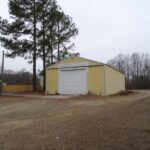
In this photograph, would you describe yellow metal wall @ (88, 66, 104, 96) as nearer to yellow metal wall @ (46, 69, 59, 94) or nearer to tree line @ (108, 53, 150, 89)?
yellow metal wall @ (46, 69, 59, 94)

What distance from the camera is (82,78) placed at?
2206 cm

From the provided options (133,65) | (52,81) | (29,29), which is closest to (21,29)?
(29,29)

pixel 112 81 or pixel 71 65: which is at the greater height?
pixel 71 65

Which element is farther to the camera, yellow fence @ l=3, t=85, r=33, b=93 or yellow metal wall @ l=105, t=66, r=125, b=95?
yellow fence @ l=3, t=85, r=33, b=93

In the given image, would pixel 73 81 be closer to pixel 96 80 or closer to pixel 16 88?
pixel 96 80

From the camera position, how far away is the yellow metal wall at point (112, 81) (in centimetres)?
2128

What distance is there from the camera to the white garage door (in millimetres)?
21984

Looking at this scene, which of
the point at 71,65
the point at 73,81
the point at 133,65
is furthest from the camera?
the point at 133,65

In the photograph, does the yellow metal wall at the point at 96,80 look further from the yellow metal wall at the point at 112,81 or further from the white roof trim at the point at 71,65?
the white roof trim at the point at 71,65

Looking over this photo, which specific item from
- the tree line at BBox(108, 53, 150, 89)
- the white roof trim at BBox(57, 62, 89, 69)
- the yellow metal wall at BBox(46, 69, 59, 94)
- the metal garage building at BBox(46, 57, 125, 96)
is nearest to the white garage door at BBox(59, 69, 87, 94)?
the metal garage building at BBox(46, 57, 125, 96)

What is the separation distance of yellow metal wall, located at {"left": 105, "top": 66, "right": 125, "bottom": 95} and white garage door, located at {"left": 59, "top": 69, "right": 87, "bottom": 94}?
200 cm

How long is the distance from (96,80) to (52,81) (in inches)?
202

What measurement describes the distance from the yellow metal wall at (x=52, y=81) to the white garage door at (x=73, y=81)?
0.61 meters

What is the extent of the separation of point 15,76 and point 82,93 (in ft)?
84.1
